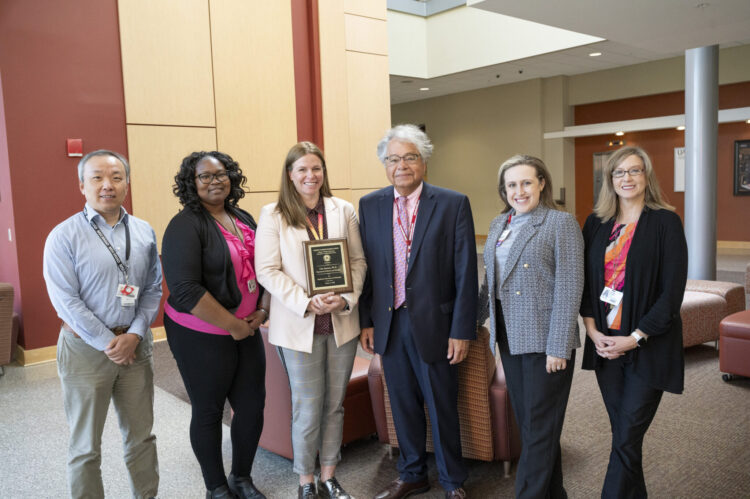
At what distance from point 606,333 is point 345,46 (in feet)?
21.0

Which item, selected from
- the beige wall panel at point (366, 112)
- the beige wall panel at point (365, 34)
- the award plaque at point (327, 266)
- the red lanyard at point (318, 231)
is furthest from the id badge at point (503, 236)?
the beige wall panel at point (365, 34)

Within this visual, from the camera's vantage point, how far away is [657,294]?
92.1 inches

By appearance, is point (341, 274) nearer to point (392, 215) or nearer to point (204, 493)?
point (392, 215)

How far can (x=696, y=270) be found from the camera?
691 centimetres

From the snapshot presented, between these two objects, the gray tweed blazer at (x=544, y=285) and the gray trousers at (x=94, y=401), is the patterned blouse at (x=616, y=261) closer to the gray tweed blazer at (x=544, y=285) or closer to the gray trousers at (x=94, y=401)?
the gray tweed blazer at (x=544, y=285)

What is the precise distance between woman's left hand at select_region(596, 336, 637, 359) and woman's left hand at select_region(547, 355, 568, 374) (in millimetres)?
166

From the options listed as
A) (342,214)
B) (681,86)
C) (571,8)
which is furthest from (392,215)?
(681,86)

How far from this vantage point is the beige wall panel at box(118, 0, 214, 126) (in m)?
6.28

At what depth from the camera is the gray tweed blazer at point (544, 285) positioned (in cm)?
237

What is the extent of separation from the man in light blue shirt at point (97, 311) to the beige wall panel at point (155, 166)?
155 inches

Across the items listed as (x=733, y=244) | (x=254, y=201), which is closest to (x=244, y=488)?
(x=254, y=201)

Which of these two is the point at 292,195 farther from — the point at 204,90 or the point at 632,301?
the point at 204,90

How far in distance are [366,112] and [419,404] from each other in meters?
5.88

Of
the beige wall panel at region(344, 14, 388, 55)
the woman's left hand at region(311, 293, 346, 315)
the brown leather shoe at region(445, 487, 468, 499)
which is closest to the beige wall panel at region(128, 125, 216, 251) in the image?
the beige wall panel at region(344, 14, 388, 55)
